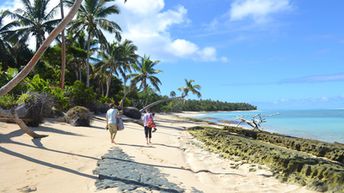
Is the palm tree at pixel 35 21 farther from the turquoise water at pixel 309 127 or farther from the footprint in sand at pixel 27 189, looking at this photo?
the footprint in sand at pixel 27 189

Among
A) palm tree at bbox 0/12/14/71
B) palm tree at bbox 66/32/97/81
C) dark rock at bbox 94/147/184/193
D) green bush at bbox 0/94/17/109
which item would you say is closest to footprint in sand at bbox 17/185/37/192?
dark rock at bbox 94/147/184/193

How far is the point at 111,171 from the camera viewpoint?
8.39 m

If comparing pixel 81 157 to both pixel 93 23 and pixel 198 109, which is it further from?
pixel 198 109

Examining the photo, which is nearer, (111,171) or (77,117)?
(111,171)

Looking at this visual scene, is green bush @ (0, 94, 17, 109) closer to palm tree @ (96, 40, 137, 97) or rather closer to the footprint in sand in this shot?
the footprint in sand

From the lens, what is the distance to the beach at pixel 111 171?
23.6ft

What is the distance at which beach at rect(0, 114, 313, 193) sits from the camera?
7184mm

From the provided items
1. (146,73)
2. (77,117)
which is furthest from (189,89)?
(77,117)

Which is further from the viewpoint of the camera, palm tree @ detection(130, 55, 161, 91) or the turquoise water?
palm tree @ detection(130, 55, 161, 91)

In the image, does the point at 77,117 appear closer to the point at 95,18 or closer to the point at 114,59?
the point at 95,18

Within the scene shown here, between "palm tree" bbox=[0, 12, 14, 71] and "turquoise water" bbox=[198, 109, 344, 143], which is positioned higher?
"palm tree" bbox=[0, 12, 14, 71]

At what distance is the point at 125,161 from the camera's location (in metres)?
10.0

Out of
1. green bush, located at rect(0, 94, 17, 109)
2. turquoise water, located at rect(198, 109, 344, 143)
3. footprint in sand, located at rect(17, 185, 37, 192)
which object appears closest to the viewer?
footprint in sand, located at rect(17, 185, 37, 192)

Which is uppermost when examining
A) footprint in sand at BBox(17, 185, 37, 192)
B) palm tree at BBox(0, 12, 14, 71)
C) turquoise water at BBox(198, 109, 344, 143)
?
palm tree at BBox(0, 12, 14, 71)
